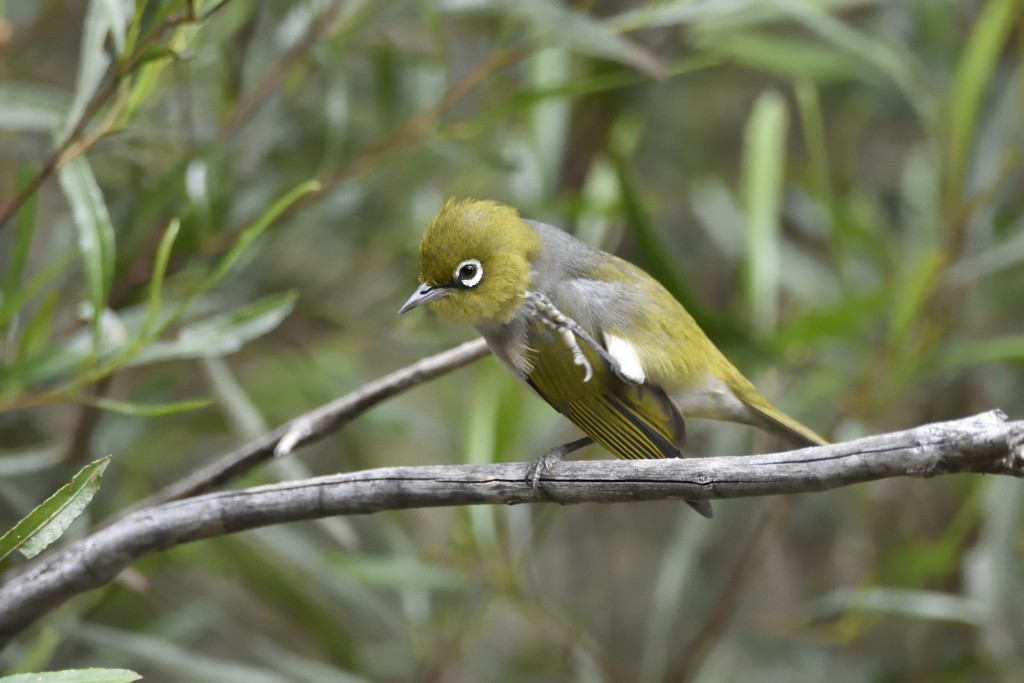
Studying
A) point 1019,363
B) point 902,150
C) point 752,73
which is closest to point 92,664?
point 1019,363

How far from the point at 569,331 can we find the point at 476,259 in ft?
0.81

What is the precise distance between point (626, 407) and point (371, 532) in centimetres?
142

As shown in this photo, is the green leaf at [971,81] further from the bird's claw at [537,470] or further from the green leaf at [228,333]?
the green leaf at [228,333]

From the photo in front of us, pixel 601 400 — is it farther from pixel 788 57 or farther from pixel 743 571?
pixel 788 57

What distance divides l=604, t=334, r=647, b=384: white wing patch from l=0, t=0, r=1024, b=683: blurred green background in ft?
1.20

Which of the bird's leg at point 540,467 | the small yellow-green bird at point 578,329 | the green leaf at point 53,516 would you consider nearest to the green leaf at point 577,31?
the small yellow-green bird at point 578,329

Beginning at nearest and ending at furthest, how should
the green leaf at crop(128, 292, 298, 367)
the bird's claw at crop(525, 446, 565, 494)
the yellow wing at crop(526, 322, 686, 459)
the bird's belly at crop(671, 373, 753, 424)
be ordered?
the bird's claw at crop(525, 446, 565, 494) < the green leaf at crop(128, 292, 298, 367) < the yellow wing at crop(526, 322, 686, 459) < the bird's belly at crop(671, 373, 753, 424)

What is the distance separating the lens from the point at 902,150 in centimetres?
481

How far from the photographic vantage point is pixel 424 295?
7.57 feet

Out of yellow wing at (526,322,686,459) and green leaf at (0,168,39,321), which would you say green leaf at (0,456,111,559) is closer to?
green leaf at (0,168,39,321)

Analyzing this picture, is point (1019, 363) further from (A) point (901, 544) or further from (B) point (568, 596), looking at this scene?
(B) point (568, 596)

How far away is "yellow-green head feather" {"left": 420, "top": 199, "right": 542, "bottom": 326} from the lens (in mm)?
2268

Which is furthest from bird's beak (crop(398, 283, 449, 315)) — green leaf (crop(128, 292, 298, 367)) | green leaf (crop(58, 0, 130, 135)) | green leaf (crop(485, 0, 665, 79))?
green leaf (crop(58, 0, 130, 135))

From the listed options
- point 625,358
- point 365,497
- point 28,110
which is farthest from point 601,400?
point 28,110
